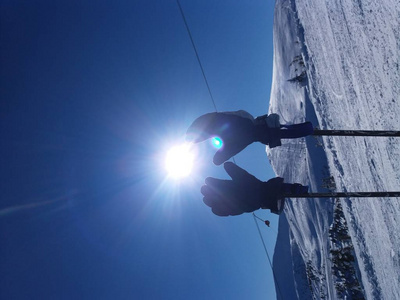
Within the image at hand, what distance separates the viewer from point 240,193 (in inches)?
197

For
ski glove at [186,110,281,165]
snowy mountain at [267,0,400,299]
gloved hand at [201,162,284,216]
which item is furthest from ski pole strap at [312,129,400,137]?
snowy mountain at [267,0,400,299]

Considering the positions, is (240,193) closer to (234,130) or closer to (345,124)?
(234,130)

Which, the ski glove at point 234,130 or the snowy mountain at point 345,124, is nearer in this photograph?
the ski glove at point 234,130

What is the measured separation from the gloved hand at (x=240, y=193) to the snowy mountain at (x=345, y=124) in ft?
9.49

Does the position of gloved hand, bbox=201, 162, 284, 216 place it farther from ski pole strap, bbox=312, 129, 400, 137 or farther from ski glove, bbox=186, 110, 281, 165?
ski pole strap, bbox=312, 129, 400, 137

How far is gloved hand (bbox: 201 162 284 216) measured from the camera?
4840 millimetres

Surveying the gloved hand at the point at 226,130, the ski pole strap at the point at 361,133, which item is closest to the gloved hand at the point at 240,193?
the gloved hand at the point at 226,130

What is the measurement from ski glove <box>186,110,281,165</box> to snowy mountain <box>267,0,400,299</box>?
2914 mm

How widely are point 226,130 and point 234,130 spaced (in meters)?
0.16

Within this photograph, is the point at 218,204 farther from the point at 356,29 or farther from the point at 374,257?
the point at 356,29

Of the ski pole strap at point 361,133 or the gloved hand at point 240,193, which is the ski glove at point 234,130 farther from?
the ski pole strap at point 361,133

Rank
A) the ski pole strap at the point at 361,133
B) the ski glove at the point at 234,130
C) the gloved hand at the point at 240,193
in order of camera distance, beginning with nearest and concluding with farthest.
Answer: the ski pole strap at the point at 361,133 < the gloved hand at the point at 240,193 < the ski glove at the point at 234,130

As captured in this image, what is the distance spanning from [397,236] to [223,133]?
4.49 m

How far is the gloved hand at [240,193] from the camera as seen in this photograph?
484cm
